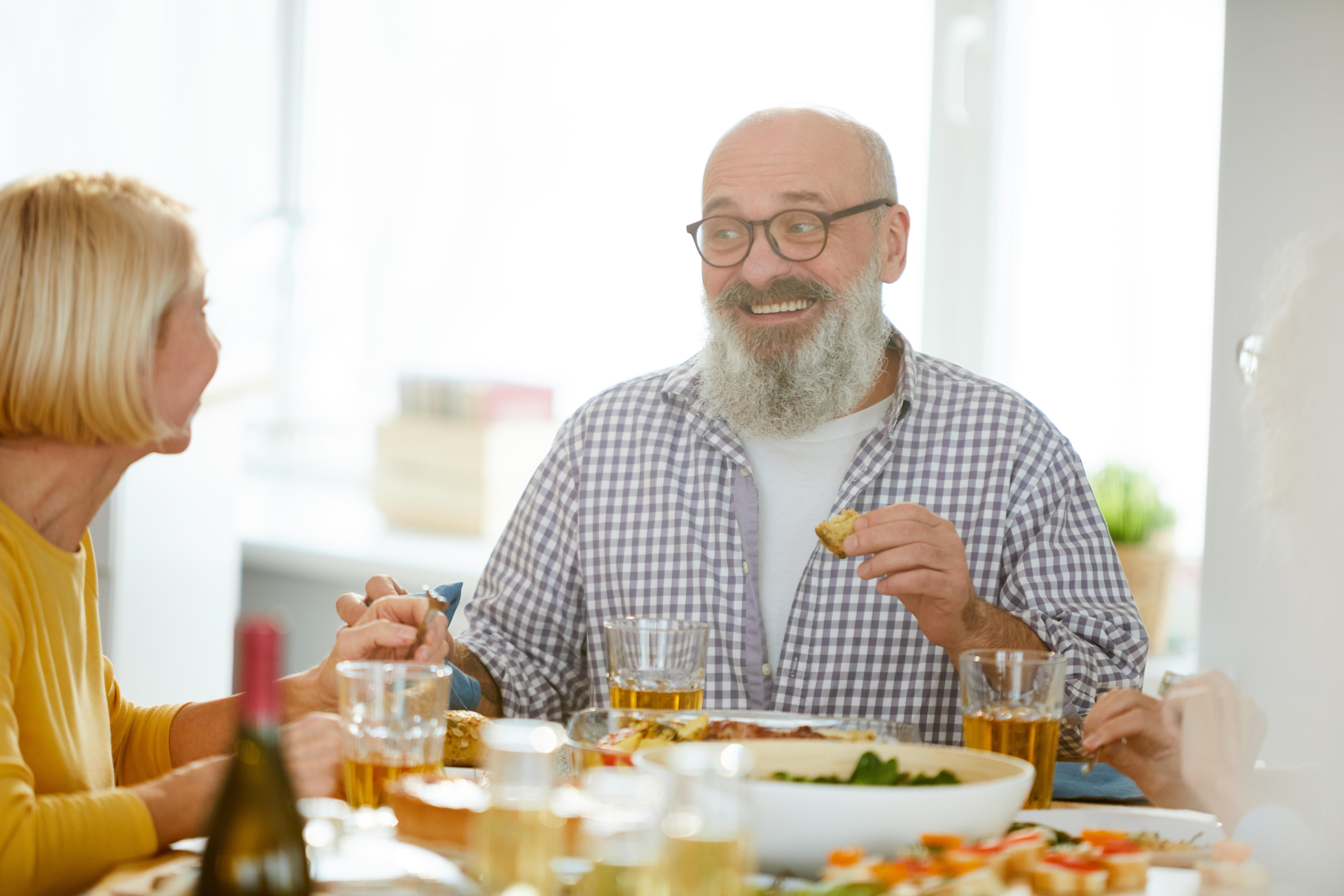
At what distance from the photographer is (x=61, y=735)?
1.22 meters

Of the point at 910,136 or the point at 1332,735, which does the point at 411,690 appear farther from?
the point at 910,136

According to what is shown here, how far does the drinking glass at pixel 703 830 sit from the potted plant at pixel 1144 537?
2644 mm

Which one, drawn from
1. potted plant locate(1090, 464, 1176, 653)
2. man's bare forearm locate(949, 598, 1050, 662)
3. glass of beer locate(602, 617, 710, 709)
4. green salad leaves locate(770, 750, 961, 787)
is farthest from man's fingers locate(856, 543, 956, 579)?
potted plant locate(1090, 464, 1176, 653)

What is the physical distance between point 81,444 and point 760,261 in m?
1.15

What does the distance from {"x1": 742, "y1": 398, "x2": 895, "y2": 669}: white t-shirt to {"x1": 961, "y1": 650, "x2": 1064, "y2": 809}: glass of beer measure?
2.33 ft

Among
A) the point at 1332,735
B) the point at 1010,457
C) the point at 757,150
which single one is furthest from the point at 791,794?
the point at 757,150

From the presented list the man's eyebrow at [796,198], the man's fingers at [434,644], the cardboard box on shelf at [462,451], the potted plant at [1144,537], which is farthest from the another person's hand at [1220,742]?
the cardboard box on shelf at [462,451]

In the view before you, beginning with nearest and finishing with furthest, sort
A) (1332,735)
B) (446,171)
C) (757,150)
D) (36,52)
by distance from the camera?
1. (1332,735)
2. (757,150)
3. (36,52)
4. (446,171)

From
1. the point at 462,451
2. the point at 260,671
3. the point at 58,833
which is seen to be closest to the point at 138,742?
the point at 58,833

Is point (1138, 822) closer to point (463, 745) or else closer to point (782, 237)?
point (463, 745)

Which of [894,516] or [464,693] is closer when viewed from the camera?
[894,516]

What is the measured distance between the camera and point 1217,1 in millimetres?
3307

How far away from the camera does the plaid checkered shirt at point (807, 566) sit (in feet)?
6.34

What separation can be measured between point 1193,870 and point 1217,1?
2970 millimetres
